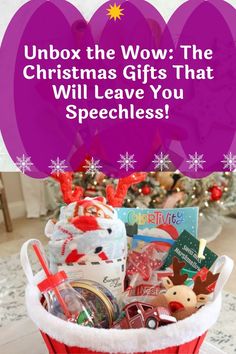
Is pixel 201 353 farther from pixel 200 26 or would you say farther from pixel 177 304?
pixel 200 26

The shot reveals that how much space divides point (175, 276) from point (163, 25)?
1748 millimetres

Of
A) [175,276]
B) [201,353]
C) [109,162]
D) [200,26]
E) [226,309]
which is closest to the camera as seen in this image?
[175,276]

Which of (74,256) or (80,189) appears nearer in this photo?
(74,256)

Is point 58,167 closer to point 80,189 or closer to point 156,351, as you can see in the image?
point 80,189

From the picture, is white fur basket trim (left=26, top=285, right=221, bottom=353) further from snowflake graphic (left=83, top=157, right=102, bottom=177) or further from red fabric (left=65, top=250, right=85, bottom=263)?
snowflake graphic (left=83, top=157, right=102, bottom=177)

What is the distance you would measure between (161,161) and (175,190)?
0.16m

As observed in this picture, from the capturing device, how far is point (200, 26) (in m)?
2.38

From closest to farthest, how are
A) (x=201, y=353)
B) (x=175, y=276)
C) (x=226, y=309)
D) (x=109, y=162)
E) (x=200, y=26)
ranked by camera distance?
(x=175, y=276), (x=201, y=353), (x=226, y=309), (x=109, y=162), (x=200, y=26)

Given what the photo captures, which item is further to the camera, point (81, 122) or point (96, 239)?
point (81, 122)

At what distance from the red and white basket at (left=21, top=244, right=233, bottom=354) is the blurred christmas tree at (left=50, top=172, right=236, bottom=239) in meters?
1.20

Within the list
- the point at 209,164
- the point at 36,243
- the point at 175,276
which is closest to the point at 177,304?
the point at 175,276

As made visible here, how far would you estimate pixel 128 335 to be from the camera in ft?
2.80

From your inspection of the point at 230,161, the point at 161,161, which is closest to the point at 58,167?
the point at 161,161

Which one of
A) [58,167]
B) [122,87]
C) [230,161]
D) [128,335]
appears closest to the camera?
[128,335]
